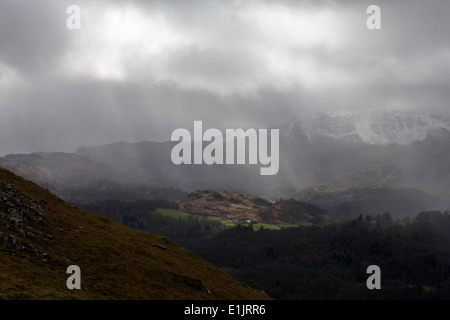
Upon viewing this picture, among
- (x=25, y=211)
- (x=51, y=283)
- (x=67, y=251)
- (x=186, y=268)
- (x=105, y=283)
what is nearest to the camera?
(x=51, y=283)

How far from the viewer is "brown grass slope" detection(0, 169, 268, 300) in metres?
39.1

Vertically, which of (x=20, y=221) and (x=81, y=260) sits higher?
(x=20, y=221)

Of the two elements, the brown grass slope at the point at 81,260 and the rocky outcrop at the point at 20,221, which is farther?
the rocky outcrop at the point at 20,221

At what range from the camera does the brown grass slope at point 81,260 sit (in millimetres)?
39094

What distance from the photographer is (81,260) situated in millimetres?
50562

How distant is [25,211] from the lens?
55875mm

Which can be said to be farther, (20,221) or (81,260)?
(20,221)

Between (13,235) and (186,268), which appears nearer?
(13,235)

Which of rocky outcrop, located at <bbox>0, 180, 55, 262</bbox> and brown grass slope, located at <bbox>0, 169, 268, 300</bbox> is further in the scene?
rocky outcrop, located at <bbox>0, 180, 55, 262</bbox>

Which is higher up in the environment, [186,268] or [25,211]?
[25,211]
